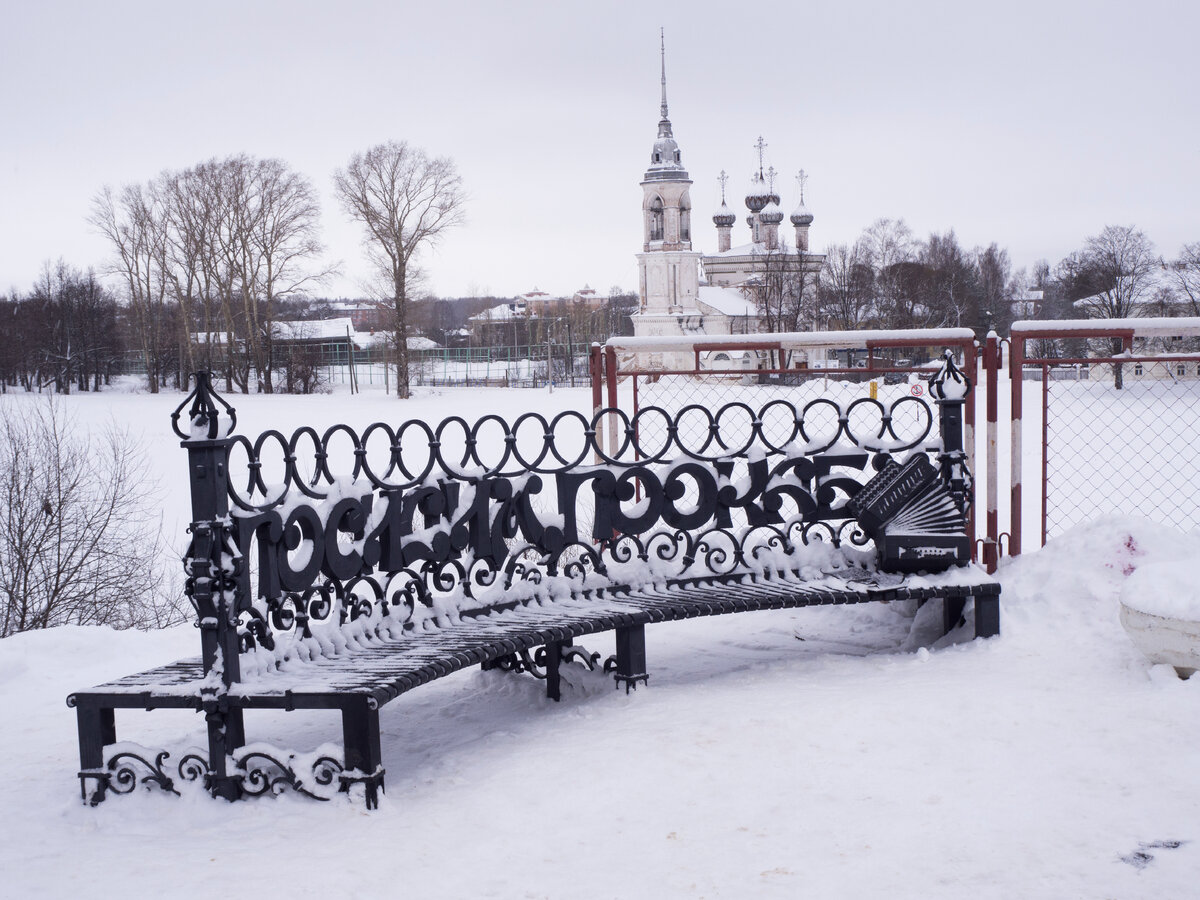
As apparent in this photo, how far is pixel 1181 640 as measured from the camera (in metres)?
4.43

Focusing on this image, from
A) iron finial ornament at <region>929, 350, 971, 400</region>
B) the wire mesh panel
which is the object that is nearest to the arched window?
the wire mesh panel

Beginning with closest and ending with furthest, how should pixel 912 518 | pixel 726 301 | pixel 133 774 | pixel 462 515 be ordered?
pixel 133 774, pixel 462 515, pixel 912 518, pixel 726 301

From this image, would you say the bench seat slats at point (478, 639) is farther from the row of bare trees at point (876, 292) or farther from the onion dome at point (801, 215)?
the onion dome at point (801, 215)

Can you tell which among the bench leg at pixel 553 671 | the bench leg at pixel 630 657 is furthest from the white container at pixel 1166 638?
the bench leg at pixel 553 671

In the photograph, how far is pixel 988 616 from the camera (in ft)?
17.3

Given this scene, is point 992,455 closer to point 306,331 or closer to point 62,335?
point 62,335

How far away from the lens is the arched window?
2940 inches

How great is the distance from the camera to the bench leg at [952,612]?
18.0ft

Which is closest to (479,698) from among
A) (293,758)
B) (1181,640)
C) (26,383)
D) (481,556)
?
(481,556)

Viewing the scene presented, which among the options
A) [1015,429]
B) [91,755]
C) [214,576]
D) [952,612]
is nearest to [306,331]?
[1015,429]

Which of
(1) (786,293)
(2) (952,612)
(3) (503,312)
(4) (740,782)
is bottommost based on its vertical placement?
(4) (740,782)

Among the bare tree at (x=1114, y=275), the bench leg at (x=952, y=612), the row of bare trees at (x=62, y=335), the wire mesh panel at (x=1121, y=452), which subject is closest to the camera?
the bench leg at (x=952, y=612)

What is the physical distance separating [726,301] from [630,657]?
7830cm

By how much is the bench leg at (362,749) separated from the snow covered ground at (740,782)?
78 millimetres
